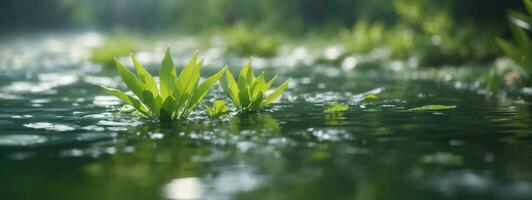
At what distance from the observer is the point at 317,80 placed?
9922 mm

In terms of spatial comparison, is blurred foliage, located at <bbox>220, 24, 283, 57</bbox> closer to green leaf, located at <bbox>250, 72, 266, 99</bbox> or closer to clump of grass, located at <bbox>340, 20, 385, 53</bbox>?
clump of grass, located at <bbox>340, 20, 385, 53</bbox>

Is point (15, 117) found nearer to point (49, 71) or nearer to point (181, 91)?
point (181, 91)

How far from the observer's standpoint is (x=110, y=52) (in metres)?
14.9

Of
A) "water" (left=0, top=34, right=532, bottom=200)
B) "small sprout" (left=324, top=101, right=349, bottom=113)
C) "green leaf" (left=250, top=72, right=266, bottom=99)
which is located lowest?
"water" (left=0, top=34, right=532, bottom=200)

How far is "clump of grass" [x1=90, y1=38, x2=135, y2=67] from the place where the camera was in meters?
14.5

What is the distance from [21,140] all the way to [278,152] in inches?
68.1

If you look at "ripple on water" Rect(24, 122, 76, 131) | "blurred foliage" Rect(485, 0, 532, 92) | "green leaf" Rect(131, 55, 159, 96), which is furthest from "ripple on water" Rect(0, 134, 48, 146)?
"blurred foliage" Rect(485, 0, 532, 92)

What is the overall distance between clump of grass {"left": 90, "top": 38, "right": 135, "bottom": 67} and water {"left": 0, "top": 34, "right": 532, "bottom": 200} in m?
7.93

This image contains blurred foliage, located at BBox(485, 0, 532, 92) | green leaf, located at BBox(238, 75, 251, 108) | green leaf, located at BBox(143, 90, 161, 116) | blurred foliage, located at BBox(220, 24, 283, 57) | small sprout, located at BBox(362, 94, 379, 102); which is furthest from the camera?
blurred foliage, located at BBox(220, 24, 283, 57)

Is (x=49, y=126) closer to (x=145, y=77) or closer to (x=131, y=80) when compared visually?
(x=131, y=80)

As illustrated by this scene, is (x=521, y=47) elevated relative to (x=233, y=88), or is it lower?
elevated

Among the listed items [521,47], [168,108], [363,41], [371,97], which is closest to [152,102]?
[168,108]

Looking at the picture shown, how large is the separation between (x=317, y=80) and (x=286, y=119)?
4738 mm

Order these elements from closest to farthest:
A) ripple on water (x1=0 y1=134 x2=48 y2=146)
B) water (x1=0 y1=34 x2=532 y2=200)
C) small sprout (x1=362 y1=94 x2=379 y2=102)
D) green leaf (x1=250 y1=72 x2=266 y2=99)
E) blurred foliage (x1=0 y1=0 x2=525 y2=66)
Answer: water (x1=0 y1=34 x2=532 y2=200)
ripple on water (x1=0 y1=134 x2=48 y2=146)
green leaf (x1=250 y1=72 x2=266 y2=99)
small sprout (x1=362 y1=94 x2=379 y2=102)
blurred foliage (x1=0 y1=0 x2=525 y2=66)
